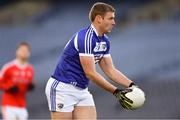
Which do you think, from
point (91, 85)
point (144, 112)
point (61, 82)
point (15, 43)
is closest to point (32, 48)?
point (15, 43)

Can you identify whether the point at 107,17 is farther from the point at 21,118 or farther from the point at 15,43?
the point at 15,43

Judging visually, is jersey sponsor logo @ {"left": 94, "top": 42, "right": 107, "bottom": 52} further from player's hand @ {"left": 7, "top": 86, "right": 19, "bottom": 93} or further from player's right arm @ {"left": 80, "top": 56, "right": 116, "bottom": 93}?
player's hand @ {"left": 7, "top": 86, "right": 19, "bottom": 93}

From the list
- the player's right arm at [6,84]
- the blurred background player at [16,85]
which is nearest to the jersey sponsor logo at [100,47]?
the blurred background player at [16,85]

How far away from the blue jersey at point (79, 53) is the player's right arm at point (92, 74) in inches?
2.6

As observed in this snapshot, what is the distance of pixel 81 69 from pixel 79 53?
245 millimetres

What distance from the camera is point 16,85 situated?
12.4 metres

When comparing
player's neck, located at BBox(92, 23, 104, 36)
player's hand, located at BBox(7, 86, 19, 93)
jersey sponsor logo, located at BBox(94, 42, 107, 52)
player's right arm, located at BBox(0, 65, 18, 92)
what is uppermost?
player's neck, located at BBox(92, 23, 104, 36)

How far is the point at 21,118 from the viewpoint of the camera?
12.4 m

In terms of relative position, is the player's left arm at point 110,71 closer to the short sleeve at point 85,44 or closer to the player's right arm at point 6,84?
the short sleeve at point 85,44

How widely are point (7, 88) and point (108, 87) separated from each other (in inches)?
195

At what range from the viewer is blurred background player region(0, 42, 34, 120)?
12.3 meters

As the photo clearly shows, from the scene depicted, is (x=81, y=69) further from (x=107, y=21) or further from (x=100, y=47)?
(x=107, y=21)

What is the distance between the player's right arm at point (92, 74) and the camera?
24.9 ft

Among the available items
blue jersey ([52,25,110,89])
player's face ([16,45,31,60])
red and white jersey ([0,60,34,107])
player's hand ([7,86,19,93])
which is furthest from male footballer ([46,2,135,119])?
red and white jersey ([0,60,34,107])
